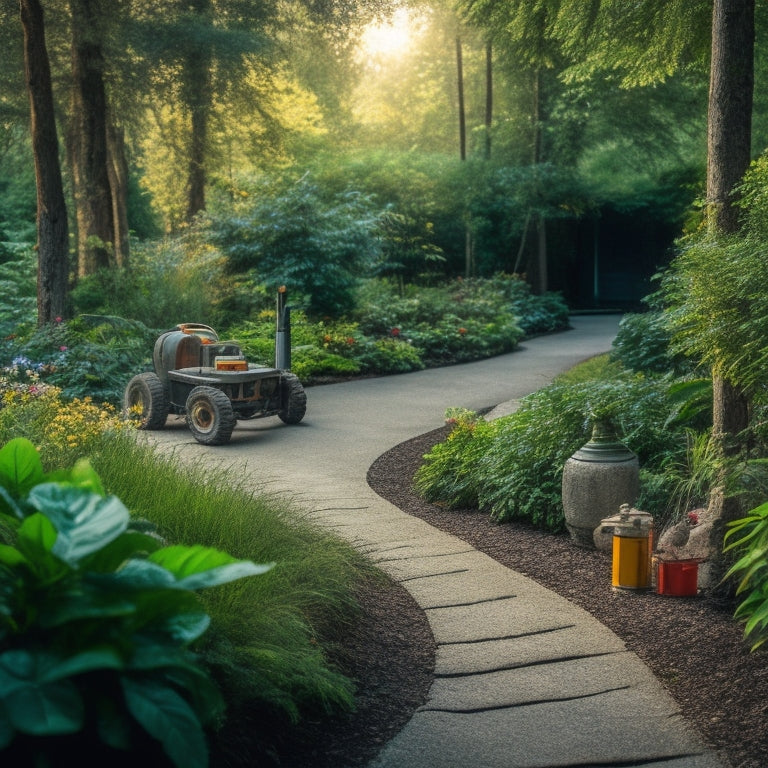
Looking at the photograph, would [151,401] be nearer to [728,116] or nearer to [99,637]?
[728,116]

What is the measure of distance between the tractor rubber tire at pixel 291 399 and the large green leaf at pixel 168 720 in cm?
817

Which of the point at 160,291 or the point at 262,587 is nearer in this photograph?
the point at 262,587

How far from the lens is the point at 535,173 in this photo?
24125 millimetres

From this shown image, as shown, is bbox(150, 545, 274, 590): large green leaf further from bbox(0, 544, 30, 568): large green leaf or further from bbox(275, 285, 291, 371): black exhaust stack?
bbox(275, 285, 291, 371): black exhaust stack

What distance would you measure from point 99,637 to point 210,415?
7.45 m

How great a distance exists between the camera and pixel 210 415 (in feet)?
30.5

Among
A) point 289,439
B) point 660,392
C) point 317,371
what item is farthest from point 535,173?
point 660,392

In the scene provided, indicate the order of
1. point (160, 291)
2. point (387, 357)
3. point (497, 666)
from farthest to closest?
point (160, 291) → point (387, 357) → point (497, 666)

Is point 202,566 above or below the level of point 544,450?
above

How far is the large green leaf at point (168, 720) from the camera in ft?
6.04

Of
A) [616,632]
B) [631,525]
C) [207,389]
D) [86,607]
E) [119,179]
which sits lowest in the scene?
[616,632]

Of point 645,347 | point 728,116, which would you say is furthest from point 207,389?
point 728,116

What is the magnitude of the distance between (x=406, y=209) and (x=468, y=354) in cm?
848

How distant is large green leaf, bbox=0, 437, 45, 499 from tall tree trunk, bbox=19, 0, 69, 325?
38.4 ft
